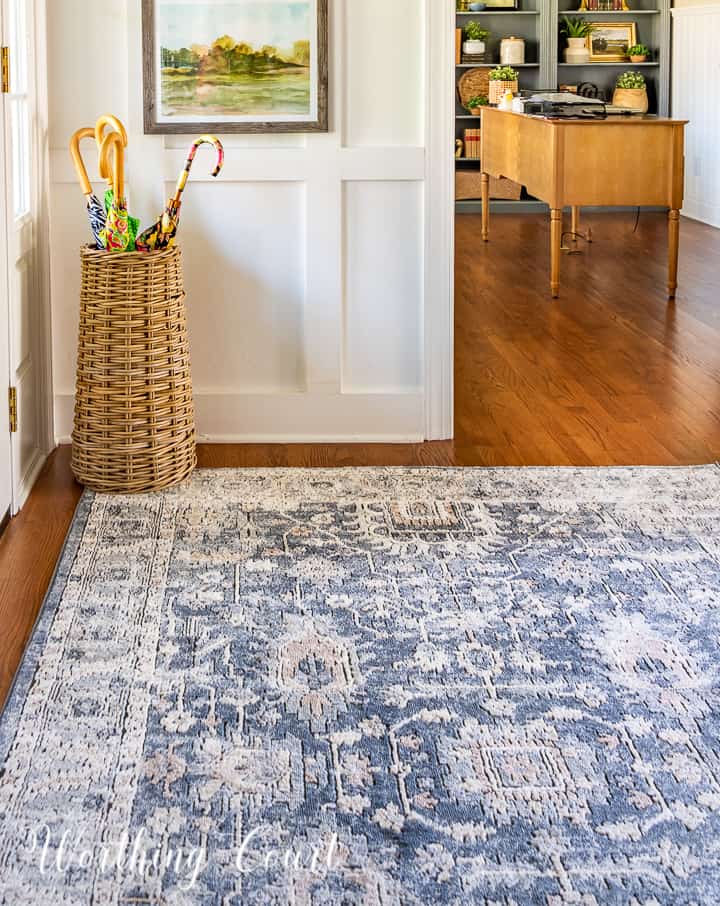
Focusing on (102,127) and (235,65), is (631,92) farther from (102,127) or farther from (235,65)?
(102,127)

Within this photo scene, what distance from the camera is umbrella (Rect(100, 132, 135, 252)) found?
340 centimetres

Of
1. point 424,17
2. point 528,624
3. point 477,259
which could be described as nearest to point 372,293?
point 424,17

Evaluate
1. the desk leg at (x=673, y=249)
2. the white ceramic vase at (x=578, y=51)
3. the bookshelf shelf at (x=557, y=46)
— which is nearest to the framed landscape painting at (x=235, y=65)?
the desk leg at (x=673, y=249)

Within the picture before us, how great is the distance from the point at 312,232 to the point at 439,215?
14.7 inches

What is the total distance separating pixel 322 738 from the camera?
2.05 m

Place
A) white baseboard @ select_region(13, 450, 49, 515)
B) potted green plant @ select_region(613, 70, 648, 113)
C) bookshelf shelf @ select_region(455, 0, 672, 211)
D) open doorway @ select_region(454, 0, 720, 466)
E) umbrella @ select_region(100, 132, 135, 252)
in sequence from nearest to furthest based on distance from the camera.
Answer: white baseboard @ select_region(13, 450, 49, 515) < umbrella @ select_region(100, 132, 135, 252) < open doorway @ select_region(454, 0, 720, 466) < potted green plant @ select_region(613, 70, 648, 113) < bookshelf shelf @ select_region(455, 0, 672, 211)

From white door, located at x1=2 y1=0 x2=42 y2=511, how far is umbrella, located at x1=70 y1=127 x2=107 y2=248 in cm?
13

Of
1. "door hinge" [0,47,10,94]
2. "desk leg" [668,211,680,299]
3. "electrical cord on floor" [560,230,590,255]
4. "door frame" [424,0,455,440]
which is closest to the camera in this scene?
"door hinge" [0,47,10,94]

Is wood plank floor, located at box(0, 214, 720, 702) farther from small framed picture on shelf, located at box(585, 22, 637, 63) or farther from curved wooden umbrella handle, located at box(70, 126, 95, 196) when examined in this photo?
small framed picture on shelf, located at box(585, 22, 637, 63)

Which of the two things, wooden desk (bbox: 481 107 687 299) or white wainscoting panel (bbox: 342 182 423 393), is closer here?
white wainscoting panel (bbox: 342 182 423 393)

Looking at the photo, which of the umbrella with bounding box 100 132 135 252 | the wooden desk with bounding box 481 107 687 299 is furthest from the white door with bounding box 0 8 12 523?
the wooden desk with bounding box 481 107 687 299

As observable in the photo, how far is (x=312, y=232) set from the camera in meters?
3.82

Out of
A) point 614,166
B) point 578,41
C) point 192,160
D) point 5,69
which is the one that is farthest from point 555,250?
point 578,41

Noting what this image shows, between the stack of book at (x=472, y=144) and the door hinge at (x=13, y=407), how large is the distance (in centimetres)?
759
